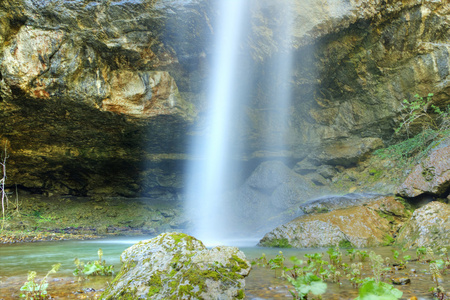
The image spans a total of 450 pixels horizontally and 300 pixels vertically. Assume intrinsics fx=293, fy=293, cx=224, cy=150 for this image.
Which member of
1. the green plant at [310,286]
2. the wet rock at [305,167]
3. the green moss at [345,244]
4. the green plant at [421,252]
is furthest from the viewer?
the wet rock at [305,167]

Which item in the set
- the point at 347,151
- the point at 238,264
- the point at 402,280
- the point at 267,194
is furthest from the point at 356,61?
the point at 238,264

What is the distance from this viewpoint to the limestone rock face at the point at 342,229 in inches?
222

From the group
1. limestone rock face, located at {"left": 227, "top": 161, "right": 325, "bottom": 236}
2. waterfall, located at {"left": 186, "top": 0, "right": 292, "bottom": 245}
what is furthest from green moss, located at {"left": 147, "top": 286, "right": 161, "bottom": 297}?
limestone rock face, located at {"left": 227, "top": 161, "right": 325, "bottom": 236}

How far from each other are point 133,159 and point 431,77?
11.0 metres

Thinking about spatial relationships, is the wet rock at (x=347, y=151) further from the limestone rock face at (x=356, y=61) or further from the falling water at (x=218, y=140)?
the falling water at (x=218, y=140)

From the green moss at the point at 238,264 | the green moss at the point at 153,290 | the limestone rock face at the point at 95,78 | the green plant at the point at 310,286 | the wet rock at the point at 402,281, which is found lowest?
the wet rock at the point at 402,281

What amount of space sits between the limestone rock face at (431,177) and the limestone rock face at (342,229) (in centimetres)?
47

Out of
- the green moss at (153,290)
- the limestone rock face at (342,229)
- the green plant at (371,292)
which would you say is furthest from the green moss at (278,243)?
the green plant at (371,292)

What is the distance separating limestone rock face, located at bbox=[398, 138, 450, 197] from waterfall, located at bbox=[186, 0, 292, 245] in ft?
15.1

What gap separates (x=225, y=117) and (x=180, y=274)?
9.40 metres

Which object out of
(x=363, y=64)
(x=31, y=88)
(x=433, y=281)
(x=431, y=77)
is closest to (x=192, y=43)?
(x=31, y=88)

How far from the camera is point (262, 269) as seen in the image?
3.47m

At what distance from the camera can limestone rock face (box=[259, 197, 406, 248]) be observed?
5.64 meters

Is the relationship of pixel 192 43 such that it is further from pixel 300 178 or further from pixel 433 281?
pixel 433 281
